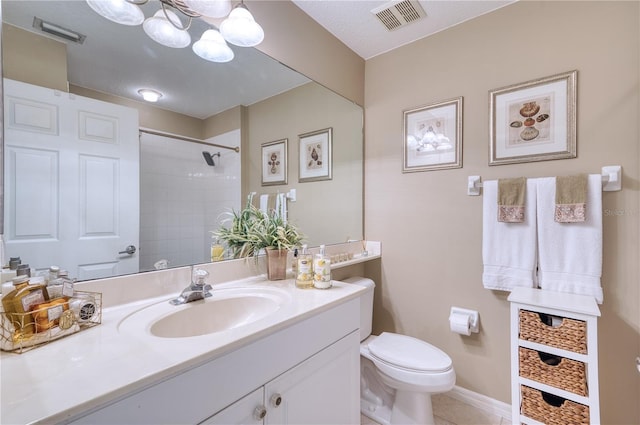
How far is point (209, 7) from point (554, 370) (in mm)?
2115

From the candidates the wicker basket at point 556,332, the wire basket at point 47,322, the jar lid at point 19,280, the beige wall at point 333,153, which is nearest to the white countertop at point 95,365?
the wire basket at point 47,322

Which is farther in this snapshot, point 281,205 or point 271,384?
point 281,205

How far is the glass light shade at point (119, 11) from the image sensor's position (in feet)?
3.14

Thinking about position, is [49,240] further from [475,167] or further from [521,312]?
[475,167]

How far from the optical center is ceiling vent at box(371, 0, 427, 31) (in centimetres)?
162

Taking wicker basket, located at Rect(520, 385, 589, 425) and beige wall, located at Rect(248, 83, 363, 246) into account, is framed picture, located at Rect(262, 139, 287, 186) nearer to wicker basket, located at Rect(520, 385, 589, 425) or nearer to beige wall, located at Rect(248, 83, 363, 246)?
beige wall, located at Rect(248, 83, 363, 246)

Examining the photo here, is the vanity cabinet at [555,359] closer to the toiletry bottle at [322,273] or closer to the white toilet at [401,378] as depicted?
the white toilet at [401,378]

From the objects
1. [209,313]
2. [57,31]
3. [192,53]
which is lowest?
[209,313]

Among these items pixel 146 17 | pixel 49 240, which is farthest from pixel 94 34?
pixel 49 240

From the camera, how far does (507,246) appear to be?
61.2 inches

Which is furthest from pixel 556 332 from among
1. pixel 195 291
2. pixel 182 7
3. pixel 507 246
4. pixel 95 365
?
pixel 182 7

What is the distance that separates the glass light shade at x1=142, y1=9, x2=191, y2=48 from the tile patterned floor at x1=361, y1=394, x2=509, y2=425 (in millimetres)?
2135

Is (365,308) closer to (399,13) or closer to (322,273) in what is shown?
(322,273)

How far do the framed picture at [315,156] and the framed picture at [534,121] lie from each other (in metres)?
1.01
